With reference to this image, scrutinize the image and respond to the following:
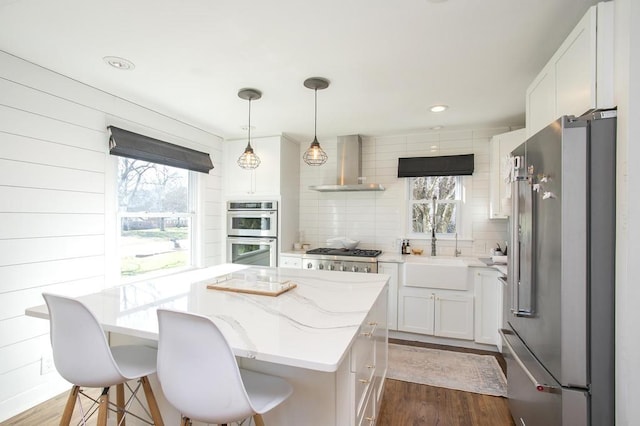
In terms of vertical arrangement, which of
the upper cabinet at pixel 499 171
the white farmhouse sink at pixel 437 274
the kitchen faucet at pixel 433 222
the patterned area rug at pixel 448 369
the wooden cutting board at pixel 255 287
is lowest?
the patterned area rug at pixel 448 369

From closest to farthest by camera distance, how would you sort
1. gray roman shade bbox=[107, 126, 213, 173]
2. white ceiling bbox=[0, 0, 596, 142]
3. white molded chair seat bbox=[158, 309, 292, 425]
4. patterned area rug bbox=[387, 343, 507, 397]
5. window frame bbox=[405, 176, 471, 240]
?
1. white molded chair seat bbox=[158, 309, 292, 425]
2. white ceiling bbox=[0, 0, 596, 142]
3. patterned area rug bbox=[387, 343, 507, 397]
4. gray roman shade bbox=[107, 126, 213, 173]
5. window frame bbox=[405, 176, 471, 240]

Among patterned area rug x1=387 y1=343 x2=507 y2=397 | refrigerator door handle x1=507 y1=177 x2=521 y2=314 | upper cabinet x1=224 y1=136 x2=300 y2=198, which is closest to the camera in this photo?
refrigerator door handle x1=507 y1=177 x2=521 y2=314

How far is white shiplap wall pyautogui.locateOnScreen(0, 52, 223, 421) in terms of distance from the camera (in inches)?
83.8

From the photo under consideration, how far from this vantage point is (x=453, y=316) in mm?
3328

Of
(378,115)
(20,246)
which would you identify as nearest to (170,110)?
(20,246)

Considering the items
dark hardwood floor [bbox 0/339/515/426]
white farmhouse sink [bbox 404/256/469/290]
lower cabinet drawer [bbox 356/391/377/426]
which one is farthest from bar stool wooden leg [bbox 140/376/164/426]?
white farmhouse sink [bbox 404/256/469/290]

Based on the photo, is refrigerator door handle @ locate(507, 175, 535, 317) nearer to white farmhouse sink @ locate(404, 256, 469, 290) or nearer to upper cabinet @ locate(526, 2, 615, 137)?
upper cabinet @ locate(526, 2, 615, 137)

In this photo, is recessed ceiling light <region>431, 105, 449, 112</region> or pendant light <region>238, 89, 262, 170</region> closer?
pendant light <region>238, 89, 262, 170</region>

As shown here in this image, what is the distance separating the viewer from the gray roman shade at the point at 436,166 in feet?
12.3

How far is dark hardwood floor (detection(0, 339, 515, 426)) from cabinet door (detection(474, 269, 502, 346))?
0.92 meters

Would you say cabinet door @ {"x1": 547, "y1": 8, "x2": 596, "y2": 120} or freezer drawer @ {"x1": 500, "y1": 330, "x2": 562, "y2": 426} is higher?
cabinet door @ {"x1": 547, "y1": 8, "x2": 596, "y2": 120}

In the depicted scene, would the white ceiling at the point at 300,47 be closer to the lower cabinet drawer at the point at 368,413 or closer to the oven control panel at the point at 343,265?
the oven control panel at the point at 343,265

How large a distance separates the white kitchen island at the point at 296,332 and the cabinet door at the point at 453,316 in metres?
1.60

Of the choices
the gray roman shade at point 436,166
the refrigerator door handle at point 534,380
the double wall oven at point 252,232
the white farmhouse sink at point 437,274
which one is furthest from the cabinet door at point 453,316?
the double wall oven at point 252,232
